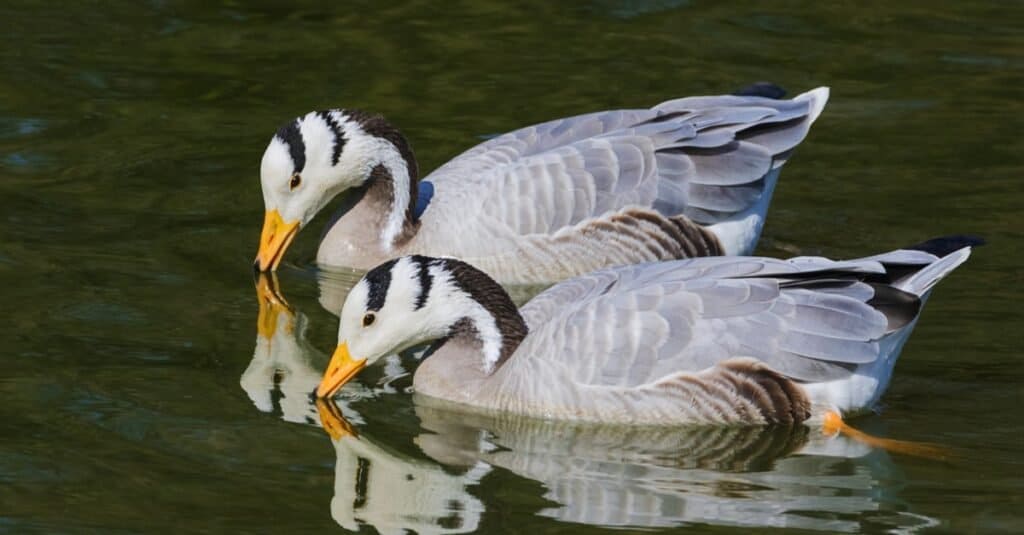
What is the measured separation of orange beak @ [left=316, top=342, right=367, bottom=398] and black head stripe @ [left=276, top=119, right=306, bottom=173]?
2.91 m

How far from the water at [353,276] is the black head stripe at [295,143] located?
2.48 ft

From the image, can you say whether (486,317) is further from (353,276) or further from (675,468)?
(353,276)

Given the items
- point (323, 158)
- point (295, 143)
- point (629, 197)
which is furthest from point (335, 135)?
point (629, 197)

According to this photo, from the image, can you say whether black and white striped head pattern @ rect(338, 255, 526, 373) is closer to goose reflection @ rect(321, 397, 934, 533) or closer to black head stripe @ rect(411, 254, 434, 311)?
black head stripe @ rect(411, 254, 434, 311)

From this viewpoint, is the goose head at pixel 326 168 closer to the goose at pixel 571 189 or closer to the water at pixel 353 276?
the goose at pixel 571 189

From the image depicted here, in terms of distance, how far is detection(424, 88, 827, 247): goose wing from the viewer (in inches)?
488

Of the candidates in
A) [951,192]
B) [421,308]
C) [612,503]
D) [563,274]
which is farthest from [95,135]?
[612,503]

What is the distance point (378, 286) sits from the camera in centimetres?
995

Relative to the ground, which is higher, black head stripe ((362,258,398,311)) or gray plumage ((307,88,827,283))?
gray plumage ((307,88,827,283))

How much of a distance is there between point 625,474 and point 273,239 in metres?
4.42

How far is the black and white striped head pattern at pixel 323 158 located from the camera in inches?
493

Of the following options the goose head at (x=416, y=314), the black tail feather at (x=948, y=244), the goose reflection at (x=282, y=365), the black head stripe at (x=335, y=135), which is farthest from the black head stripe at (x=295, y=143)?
the black tail feather at (x=948, y=244)

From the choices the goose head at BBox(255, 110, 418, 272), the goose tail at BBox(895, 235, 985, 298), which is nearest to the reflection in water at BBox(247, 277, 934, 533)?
the goose tail at BBox(895, 235, 985, 298)

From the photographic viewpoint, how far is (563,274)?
40.9ft
